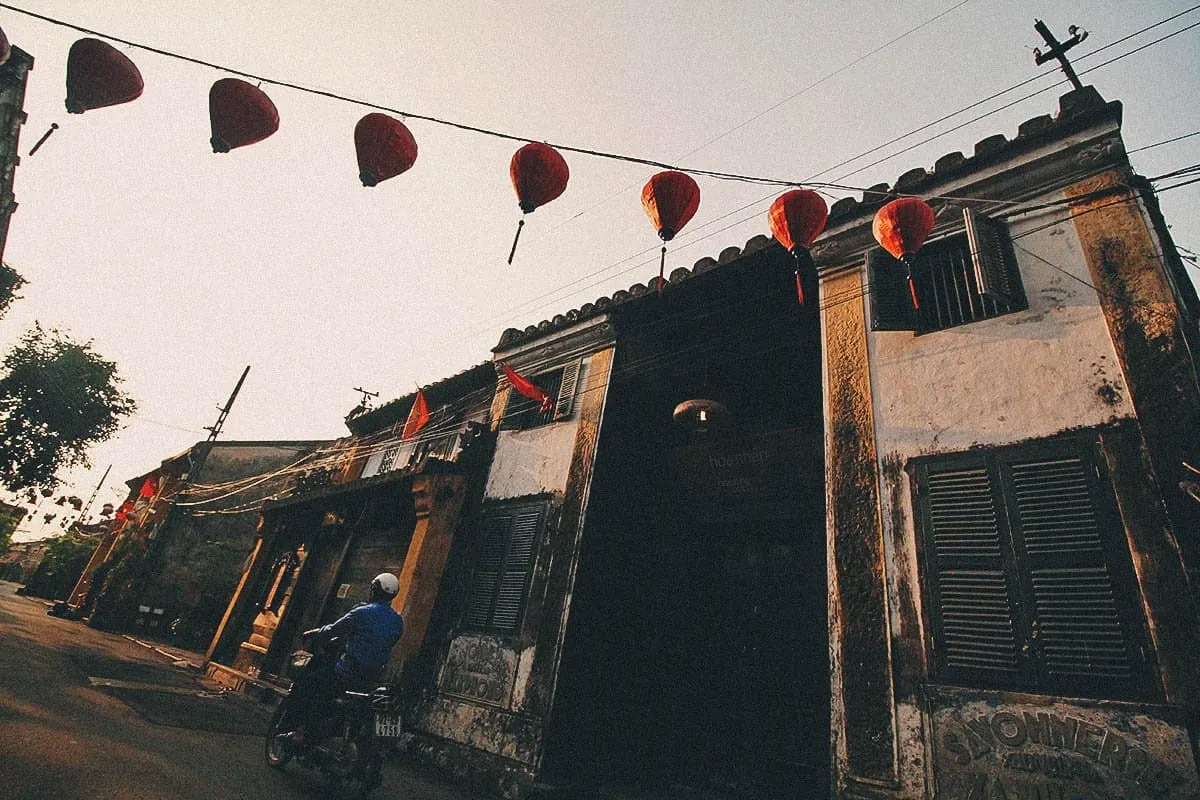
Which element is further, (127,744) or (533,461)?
(533,461)

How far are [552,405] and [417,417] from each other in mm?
6391

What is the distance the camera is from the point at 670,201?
19.2ft

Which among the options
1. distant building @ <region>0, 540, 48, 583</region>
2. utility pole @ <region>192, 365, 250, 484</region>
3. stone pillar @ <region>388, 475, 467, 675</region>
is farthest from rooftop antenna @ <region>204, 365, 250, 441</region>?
distant building @ <region>0, 540, 48, 583</region>

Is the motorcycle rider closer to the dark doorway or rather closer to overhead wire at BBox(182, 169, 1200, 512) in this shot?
the dark doorway

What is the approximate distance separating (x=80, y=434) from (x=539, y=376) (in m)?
27.5

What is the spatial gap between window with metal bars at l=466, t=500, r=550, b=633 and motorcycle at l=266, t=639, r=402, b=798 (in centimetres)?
289

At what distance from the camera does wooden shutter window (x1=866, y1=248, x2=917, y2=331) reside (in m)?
5.98

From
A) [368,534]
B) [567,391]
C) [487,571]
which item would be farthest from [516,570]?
[368,534]

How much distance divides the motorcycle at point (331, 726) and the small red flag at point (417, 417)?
9461 millimetres

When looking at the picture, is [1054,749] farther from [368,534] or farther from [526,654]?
[368,534]

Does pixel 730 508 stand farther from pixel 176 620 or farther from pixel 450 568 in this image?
pixel 176 620

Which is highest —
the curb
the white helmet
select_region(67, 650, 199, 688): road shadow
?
the white helmet

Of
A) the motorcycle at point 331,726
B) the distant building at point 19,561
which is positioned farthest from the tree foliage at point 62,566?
the motorcycle at point 331,726

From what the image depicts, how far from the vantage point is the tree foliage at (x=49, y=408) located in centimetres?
2298
